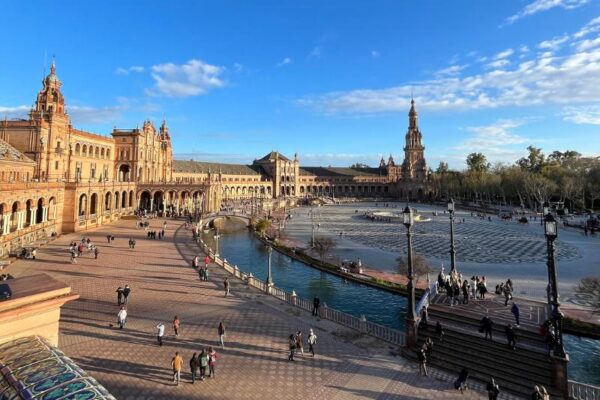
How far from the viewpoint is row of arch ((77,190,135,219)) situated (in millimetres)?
53656

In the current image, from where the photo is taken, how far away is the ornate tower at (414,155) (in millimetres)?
154750

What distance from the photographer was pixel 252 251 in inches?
1873

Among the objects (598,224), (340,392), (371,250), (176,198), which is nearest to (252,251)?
(371,250)

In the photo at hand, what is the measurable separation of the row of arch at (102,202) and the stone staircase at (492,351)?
5010cm

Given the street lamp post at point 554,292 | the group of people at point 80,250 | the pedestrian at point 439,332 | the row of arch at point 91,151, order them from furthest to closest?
the row of arch at point 91,151 → the group of people at point 80,250 → the pedestrian at point 439,332 → the street lamp post at point 554,292

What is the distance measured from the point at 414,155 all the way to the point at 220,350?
151719 mm

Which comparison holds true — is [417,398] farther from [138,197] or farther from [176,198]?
[176,198]

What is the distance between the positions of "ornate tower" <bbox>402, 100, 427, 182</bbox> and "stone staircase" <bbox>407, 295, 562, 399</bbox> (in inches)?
5591

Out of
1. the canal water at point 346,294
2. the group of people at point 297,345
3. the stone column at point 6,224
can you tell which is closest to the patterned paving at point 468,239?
the canal water at point 346,294

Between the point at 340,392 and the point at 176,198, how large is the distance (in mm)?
78709

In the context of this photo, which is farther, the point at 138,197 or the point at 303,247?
the point at 138,197

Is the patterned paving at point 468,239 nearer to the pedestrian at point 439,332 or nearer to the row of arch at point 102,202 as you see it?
the pedestrian at point 439,332

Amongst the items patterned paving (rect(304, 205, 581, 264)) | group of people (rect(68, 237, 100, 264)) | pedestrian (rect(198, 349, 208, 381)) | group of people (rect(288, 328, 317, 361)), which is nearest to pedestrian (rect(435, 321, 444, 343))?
group of people (rect(288, 328, 317, 361))

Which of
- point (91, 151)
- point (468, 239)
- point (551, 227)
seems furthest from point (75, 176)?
point (551, 227)
